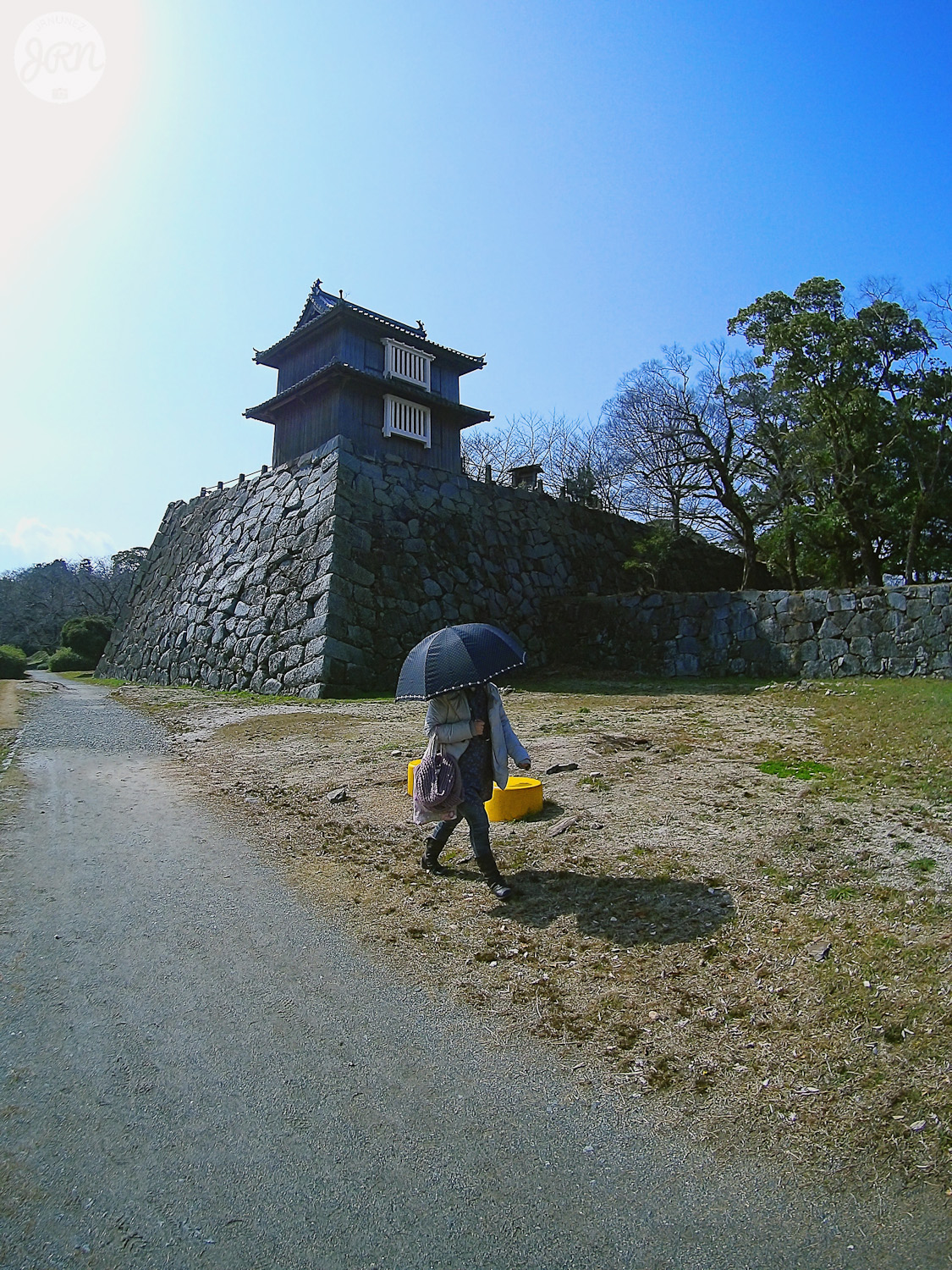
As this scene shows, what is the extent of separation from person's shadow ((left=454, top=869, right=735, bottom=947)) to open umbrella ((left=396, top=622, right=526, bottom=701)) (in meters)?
1.30

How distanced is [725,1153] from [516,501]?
21552 mm

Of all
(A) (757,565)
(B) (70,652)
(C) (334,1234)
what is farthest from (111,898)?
(B) (70,652)

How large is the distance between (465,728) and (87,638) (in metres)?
31.6

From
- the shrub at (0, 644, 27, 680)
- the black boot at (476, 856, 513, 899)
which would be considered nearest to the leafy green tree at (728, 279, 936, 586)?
the black boot at (476, 856, 513, 899)

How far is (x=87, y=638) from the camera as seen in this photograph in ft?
106

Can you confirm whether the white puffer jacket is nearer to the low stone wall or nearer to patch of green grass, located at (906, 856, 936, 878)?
patch of green grass, located at (906, 856, 936, 878)

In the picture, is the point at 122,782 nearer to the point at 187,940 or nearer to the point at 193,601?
the point at 187,940

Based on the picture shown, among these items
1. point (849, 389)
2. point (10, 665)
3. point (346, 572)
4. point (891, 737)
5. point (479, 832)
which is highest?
point (849, 389)

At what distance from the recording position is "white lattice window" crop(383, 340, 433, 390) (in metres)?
20.2

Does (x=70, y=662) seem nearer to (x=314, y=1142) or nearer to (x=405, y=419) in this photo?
(x=405, y=419)

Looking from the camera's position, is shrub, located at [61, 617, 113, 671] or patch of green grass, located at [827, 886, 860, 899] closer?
patch of green grass, located at [827, 886, 860, 899]

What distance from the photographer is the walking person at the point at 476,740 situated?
4785 millimetres

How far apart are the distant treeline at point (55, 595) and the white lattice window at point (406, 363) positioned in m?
26.8

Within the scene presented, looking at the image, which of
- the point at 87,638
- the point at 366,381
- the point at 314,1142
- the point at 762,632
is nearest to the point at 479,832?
the point at 314,1142
